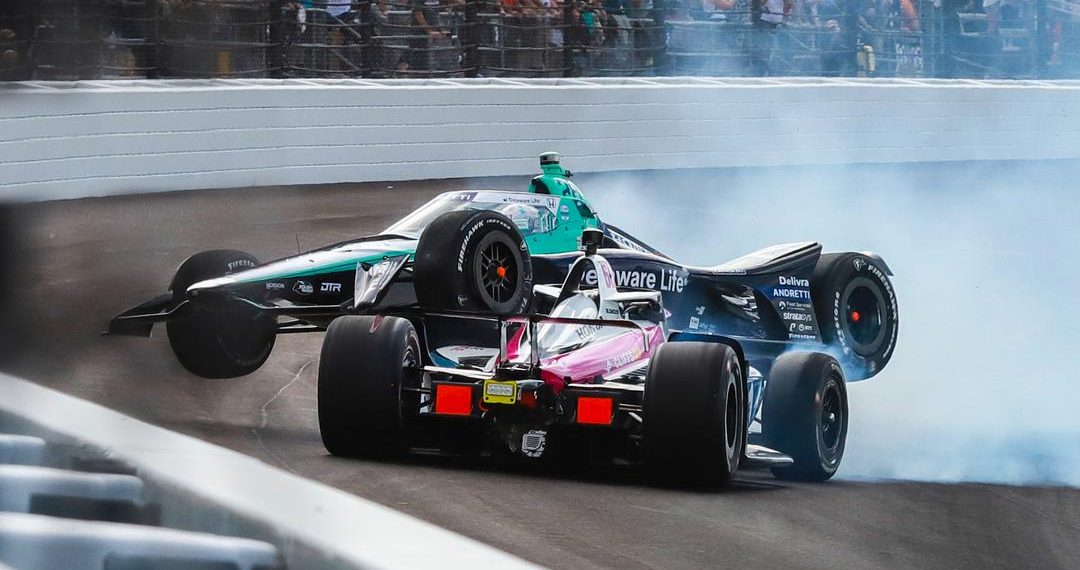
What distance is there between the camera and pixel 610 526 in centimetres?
542

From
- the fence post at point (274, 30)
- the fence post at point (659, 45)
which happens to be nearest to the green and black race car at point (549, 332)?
the fence post at point (274, 30)

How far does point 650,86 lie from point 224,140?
5391mm

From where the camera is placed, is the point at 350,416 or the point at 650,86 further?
the point at 650,86

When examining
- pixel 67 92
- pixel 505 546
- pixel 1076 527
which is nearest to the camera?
pixel 67 92

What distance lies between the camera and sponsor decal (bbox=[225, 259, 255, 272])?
8.02m

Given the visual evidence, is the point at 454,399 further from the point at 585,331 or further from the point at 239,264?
the point at 239,264

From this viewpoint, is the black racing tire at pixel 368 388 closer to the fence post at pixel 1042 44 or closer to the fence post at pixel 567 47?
the fence post at pixel 567 47

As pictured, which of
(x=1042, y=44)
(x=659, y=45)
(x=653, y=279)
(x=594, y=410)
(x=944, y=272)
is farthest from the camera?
(x=1042, y=44)

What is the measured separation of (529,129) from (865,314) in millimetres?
8553

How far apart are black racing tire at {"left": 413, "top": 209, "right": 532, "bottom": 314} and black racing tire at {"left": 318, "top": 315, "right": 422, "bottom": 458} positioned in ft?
1.56

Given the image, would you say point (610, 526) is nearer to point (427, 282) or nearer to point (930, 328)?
point (427, 282)

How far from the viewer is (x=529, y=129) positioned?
16.9m

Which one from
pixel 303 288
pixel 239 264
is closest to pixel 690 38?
pixel 239 264

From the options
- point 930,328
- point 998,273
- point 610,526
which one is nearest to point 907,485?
point 610,526
